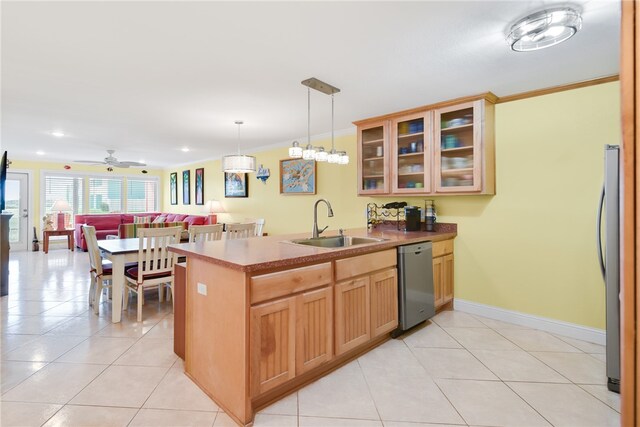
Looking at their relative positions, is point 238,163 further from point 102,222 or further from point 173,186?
point 173,186

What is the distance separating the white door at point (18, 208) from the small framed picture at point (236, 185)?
192 inches

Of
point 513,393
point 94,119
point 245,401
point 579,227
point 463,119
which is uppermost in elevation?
point 94,119

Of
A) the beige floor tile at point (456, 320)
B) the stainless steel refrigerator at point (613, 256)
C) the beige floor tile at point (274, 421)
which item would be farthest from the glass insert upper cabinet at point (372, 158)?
the beige floor tile at point (274, 421)

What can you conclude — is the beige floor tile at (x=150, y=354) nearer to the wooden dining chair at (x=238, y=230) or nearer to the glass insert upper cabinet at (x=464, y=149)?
the wooden dining chair at (x=238, y=230)

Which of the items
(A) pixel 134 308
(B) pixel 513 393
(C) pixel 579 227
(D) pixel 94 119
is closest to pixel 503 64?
(C) pixel 579 227

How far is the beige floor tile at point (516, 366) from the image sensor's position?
2.19 m

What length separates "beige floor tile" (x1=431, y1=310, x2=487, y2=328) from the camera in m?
3.13

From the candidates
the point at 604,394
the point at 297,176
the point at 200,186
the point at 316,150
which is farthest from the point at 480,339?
the point at 200,186

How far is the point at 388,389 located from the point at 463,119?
8.51 feet

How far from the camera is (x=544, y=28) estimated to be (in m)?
1.85

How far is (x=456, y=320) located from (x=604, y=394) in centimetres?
133

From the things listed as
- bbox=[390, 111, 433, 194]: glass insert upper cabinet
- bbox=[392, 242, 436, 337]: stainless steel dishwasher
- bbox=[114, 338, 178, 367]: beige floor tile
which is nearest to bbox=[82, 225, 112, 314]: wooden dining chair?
bbox=[114, 338, 178, 367]: beige floor tile

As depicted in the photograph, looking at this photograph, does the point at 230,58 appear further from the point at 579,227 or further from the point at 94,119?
the point at 579,227

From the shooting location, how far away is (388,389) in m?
2.06
